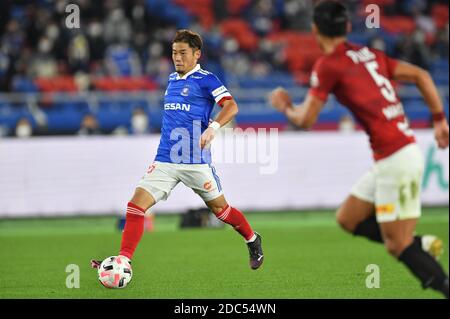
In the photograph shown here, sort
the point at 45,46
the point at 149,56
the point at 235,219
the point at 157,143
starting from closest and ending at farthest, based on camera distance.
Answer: the point at 235,219
the point at 157,143
the point at 45,46
the point at 149,56

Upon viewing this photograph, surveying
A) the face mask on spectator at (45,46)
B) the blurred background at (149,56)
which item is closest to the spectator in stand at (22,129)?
the blurred background at (149,56)

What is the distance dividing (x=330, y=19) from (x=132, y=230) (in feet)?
10.1

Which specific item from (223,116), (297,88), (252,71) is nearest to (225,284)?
(223,116)

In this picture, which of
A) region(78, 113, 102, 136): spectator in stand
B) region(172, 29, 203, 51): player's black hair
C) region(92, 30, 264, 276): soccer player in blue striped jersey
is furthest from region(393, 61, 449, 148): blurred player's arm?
region(78, 113, 102, 136): spectator in stand

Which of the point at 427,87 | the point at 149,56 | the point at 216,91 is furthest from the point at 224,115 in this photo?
the point at 149,56

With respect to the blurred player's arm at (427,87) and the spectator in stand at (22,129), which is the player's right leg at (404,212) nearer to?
the blurred player's arm at (427,87)

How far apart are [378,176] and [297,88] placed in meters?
16.8

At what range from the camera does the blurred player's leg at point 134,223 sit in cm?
899

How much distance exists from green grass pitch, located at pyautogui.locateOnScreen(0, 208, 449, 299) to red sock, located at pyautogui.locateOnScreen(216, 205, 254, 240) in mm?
470

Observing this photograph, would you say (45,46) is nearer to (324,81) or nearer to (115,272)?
(115,272)

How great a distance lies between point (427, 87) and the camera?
278 inches

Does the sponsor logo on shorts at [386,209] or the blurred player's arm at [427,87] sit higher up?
the blurred player's arm at [427,87]

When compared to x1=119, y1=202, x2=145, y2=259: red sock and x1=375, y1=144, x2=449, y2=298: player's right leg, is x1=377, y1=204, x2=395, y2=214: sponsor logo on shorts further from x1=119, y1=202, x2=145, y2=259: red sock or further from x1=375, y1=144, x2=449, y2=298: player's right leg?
x1=119, y1=202, x2=145, y2=259: red sock

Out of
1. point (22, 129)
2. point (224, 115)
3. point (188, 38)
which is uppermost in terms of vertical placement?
point (22, 129)
